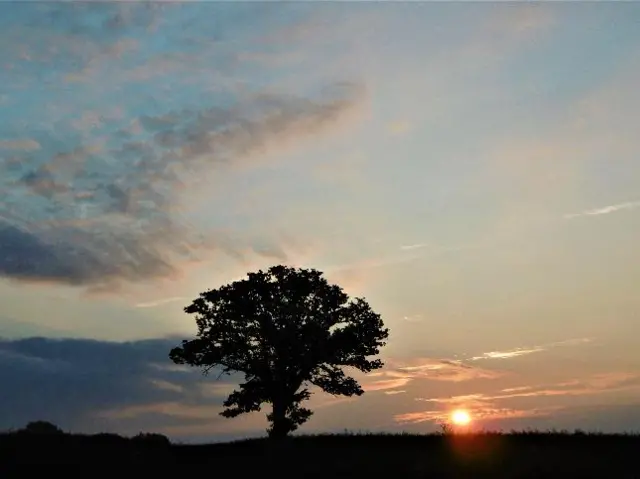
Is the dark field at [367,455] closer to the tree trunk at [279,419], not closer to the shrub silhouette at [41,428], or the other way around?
the shrub silhouette at [41,428]

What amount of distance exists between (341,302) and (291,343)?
585 centimetres

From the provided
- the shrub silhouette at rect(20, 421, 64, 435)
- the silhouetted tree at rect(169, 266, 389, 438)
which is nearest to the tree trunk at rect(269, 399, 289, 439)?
the silhouetted tree at rect(169, 266, 389, 438)

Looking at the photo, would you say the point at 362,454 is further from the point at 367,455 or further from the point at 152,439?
the point at 152,439

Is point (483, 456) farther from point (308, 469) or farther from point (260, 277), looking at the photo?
point (260, 277)

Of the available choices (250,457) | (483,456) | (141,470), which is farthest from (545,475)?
(141,470)

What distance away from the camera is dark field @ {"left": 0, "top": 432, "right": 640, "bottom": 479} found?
34.9m

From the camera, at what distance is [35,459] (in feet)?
134

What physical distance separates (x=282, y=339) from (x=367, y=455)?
20.4 m

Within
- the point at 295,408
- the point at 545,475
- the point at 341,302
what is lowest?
the point at 545,475

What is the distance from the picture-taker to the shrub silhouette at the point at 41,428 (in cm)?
4748

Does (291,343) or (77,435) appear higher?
(291,343)

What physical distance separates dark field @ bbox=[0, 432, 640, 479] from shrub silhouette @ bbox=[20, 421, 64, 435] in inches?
65.3

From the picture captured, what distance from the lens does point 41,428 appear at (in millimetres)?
50031

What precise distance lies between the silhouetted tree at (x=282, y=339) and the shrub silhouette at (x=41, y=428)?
13.1m
